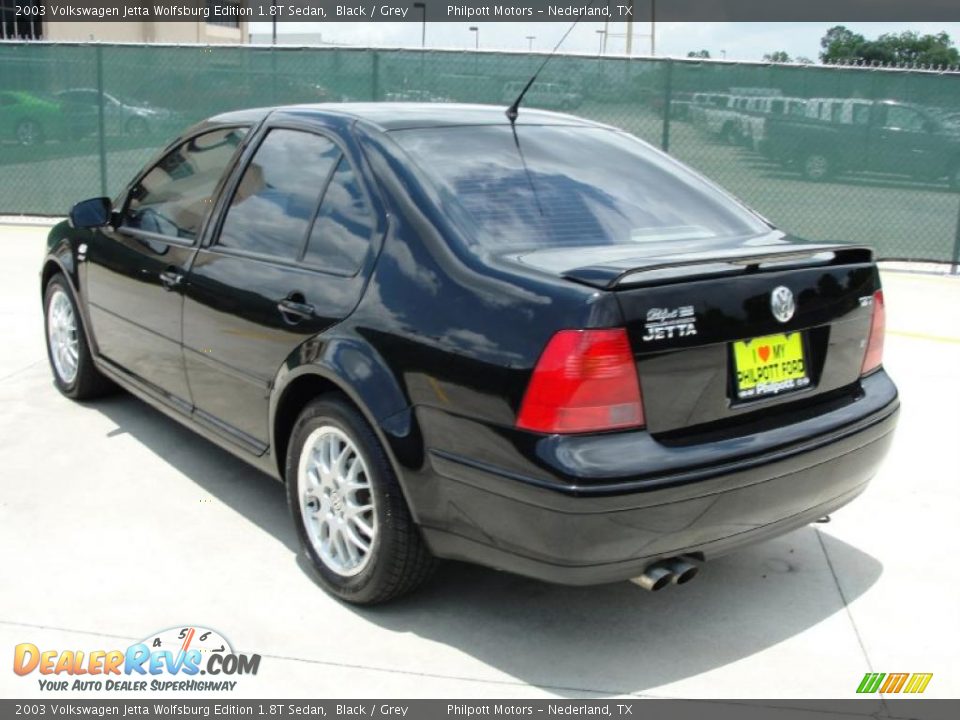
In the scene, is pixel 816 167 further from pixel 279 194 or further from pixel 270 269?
pixel 270 269

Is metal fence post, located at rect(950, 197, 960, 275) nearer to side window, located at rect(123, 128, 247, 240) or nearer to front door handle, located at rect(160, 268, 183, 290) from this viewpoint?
side window, located at rect(123, 128, 247, 240)

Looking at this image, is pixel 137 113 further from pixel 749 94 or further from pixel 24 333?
pixel 749 94

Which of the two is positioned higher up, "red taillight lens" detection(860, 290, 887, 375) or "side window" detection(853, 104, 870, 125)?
"side window" detection(853, 104, 870, 125)

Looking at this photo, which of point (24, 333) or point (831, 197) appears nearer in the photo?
point (24, 333)

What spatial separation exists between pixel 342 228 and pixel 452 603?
1.33m

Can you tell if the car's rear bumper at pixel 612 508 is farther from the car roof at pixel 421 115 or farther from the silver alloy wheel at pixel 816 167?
the silver alloy wheel at pixel 816 167

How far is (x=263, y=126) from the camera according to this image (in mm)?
4141

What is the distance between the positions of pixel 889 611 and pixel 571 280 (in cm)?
174

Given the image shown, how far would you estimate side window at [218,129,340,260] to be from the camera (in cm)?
374

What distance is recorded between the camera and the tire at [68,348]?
5.47 m

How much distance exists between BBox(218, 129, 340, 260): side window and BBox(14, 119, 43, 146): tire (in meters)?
9.29

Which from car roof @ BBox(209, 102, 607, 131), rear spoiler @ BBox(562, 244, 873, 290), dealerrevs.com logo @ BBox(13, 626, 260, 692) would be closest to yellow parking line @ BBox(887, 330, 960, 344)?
car roof @ BBox(209, 102, 607, 131)

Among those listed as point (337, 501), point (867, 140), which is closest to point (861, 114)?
point (867, 140)
